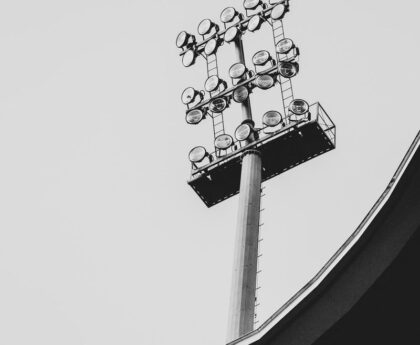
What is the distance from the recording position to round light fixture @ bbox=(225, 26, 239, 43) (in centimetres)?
2843

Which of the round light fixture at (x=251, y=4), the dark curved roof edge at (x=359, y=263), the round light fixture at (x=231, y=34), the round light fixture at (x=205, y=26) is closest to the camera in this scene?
the dark curved roof edge at (x=359, y=263)

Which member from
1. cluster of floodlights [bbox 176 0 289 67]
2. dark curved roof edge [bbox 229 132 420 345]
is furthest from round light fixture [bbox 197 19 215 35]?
dark curved roof edge [bbox 229 132 420 345]

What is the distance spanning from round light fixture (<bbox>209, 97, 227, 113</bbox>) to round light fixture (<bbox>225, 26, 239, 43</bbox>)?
101 inches

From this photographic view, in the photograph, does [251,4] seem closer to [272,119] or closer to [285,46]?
[285,46]

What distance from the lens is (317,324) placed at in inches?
400

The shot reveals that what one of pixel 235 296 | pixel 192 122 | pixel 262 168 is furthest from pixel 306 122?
pixel 235 296

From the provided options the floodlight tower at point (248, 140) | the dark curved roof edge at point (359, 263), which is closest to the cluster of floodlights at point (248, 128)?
the floodlight tower at point (248, 140)

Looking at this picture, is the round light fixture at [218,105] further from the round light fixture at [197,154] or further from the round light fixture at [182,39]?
the round light fixture at [182,39]

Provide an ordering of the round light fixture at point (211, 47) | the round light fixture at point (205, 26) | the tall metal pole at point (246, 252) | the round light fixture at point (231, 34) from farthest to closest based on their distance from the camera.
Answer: the round light fixture at point (205, 26) → the round light fixture at point (211, 47) → the round light fixture at point (231, 34) → the tall metal pole at point (246, 252)

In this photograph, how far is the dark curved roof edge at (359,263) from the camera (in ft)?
32.1

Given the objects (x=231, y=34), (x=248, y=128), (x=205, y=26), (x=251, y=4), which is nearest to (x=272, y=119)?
(x=248, y=128)

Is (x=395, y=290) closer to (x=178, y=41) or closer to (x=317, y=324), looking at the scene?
(x=317, y=324)

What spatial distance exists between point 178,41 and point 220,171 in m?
6.70

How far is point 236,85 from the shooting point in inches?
1047
